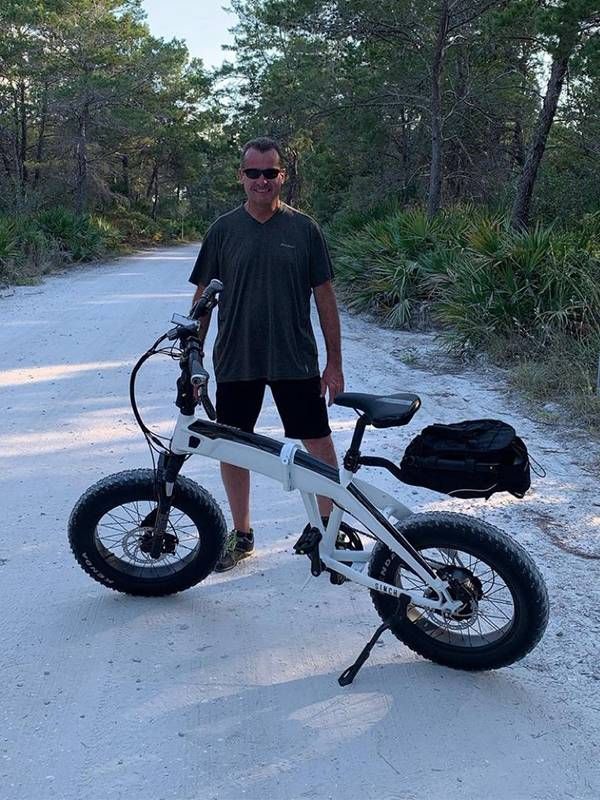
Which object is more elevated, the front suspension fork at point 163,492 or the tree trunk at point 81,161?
the tree trunk at point 81,161

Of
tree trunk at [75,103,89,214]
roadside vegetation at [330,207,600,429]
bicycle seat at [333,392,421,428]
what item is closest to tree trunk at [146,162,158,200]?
tree trunk at [75,103,89,214]

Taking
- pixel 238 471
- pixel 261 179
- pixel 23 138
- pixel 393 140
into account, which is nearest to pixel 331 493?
pixel 238 471

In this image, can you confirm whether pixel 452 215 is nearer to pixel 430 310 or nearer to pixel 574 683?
pixel 430 310

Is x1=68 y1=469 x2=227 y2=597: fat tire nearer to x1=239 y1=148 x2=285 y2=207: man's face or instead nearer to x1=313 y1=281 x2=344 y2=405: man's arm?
x1=313 y1=281 x2=344 y2=405: man's arm

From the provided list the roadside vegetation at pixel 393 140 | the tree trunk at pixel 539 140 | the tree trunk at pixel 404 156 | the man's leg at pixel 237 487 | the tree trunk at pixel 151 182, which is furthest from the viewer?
the tree trunk at pixel 151 182

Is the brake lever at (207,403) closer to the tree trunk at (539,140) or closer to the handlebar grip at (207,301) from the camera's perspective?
the handlebar grip at (207,301)

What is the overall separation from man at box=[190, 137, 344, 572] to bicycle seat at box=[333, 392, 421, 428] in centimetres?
54

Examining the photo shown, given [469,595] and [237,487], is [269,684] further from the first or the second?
[237,487]

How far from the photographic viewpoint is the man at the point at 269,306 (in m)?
3.30

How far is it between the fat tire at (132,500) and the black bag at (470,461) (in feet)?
3.23

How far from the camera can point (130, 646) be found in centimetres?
306

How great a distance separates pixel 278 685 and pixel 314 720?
0.82 feet

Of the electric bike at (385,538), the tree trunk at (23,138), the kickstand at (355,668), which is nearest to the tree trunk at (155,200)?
the tree trunk at (23,138)

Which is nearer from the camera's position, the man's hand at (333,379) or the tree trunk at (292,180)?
the man's hand at (333,379)
